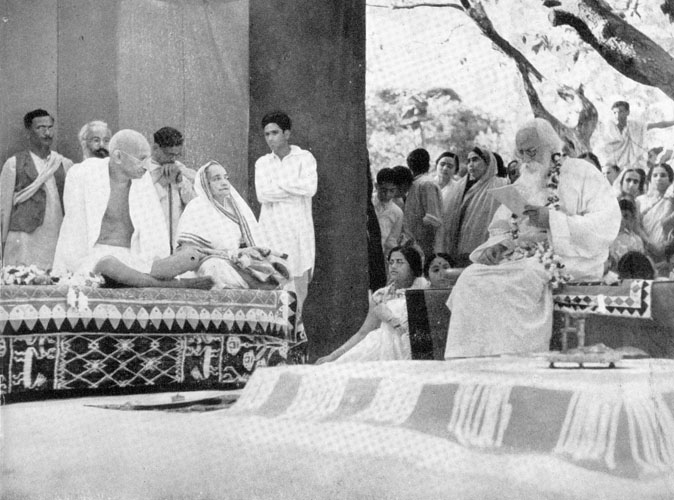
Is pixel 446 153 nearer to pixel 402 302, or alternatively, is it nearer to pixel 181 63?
pixel 402 302

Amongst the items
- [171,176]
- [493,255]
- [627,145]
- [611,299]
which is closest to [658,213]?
[627,145]

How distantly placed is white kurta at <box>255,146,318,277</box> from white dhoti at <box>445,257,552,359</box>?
79 centimetres

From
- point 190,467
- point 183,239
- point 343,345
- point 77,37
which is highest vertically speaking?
point 77,37

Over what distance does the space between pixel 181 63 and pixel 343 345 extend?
163cm

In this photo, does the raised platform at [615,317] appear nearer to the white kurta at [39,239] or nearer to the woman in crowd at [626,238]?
the woman in crowd at [626,238]

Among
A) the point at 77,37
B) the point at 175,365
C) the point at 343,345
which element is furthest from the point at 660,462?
the point at 77,37

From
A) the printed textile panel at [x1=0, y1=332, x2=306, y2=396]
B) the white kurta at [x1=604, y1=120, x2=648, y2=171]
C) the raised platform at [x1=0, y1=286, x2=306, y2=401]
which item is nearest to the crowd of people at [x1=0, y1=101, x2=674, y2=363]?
the white kurta at [x1=604, y1=120, x2=648, y2=171]

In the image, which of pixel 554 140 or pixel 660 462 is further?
pixel 554 140

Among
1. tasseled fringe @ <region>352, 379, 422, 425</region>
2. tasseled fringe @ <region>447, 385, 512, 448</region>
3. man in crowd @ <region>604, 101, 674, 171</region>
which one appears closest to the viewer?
tasseled fringe @ <region>447, 385, 512, 448</region>

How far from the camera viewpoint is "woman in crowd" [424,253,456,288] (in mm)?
7555

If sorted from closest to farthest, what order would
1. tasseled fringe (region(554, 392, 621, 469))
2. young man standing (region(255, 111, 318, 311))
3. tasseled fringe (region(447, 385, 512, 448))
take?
tasseled fringe (region(554, 392, 621, 469)) → tasseled fringe (region(447, 385, 512, 448)) → young man standing (region(255, 111, 318, 311))

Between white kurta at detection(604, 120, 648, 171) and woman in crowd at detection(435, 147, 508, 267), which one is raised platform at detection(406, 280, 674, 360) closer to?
woman in crowd at detection(435, 147, 508, 267)

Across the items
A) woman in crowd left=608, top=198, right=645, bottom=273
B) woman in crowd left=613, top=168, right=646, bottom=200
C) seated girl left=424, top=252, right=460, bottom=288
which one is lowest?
seated girl left=424, top=252, right=460, bottom=288

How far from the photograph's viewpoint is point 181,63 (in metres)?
7.49
